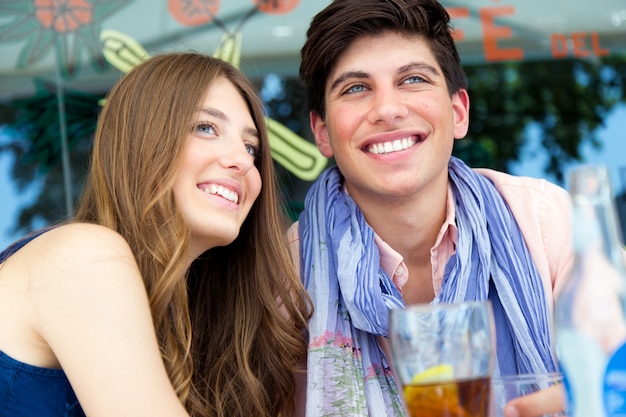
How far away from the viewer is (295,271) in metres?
1.72

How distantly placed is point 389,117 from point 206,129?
0.45 metres

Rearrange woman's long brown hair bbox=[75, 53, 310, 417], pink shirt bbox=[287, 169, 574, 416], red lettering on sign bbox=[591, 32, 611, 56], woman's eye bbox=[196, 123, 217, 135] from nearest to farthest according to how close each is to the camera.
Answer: woman's long brown hair bbox=[75, 53, 310, 417] → woman's eye bbox=[196, 123, 217, 135] → pink shirt bbox=[287, 169, 574, 416] → red lettering on sign bbox=[591, 32, 611, 56]

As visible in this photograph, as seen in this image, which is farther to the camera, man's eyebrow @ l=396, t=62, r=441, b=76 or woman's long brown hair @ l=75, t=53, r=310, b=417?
man's eyebrow @ l=396, t=62, r=441, b=76

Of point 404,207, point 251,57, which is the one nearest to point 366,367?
point 404,207

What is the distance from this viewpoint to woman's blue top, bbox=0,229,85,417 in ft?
3.96

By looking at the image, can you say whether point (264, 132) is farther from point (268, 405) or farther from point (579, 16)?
point (579, 16)

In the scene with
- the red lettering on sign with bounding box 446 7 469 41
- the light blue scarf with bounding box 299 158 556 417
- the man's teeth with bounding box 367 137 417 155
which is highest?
the red lettering on sign with bounding box 446 7 469 41

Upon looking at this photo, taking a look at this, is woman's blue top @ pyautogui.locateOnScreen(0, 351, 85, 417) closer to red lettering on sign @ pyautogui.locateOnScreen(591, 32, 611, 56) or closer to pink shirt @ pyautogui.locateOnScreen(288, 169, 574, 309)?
pink shirt @ pyautogui.locateOnScreen(288, 169, 574, 309)

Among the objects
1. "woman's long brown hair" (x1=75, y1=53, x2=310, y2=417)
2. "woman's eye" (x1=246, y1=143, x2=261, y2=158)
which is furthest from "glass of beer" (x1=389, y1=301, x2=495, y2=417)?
"woman's eye" (x1=246, y1=143, x2=261, y2=158)

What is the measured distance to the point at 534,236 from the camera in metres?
1.79

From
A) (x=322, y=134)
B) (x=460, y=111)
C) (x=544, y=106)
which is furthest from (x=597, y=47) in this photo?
(x=322, y=134)

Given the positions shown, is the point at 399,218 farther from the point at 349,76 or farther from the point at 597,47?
the point at 597,47

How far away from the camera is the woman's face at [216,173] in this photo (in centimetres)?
143

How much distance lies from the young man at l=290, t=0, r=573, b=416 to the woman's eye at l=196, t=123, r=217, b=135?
40cm
